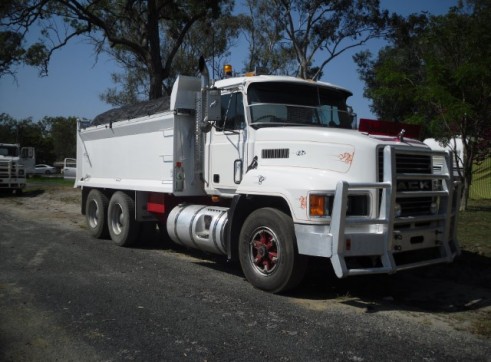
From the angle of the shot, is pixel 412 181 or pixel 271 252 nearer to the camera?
pixel 412 181

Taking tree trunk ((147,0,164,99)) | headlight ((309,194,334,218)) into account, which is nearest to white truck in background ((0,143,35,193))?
tree trunk ((147,0,164,99))

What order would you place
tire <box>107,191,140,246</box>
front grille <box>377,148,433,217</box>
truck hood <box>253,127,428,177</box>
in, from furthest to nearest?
tire <box>107,191,140,246</box> → front grille <box>377,148,433,217</box> → truck hood <box>253,127,428,177</box>

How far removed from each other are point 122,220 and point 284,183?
16.6ft

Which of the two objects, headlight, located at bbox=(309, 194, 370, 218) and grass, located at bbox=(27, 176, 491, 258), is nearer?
headlight, located at bbox=(309, 194, 370, 218)

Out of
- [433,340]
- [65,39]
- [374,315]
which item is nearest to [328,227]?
[374,315]

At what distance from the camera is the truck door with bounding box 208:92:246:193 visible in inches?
291

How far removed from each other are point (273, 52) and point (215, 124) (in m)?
24.4

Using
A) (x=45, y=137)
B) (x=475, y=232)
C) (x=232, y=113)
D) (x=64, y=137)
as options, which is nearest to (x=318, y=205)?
(x=232, y=113)

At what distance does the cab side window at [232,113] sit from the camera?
7.39 metres

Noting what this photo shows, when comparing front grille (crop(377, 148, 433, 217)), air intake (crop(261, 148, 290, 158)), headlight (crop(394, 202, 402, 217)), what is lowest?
headlight (crop(394, 202, 402, 217))

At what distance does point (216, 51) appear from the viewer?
3142 cm

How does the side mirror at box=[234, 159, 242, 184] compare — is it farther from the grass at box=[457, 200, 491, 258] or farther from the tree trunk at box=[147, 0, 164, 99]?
the tree trunk at box=[147, 0, 164, 99]

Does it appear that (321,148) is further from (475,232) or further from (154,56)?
(154,56)

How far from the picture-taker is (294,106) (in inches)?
289
